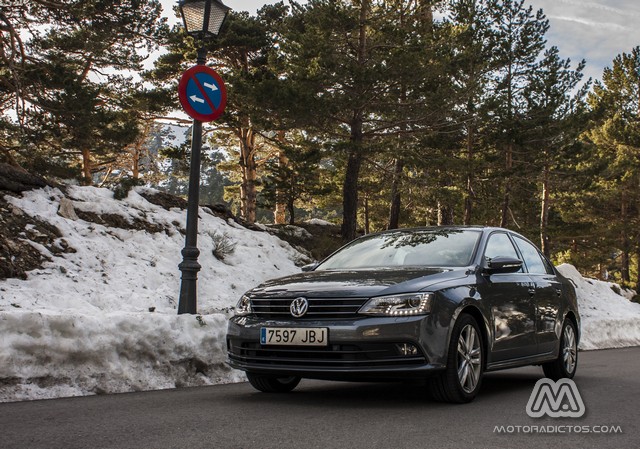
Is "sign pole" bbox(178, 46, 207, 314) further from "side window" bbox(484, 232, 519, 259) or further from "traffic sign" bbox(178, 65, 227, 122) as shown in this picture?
"side window" bbox(484, 232, 519, 259)

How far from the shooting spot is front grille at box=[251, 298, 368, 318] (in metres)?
5.52

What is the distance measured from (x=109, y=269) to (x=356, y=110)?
10125 millimetres

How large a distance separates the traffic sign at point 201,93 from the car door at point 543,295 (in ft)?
13.9

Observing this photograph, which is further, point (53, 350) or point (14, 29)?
point (14, 29)

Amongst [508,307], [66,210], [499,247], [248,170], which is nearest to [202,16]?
[499,247]

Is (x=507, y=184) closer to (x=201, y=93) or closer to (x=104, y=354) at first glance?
(x=201, y=93)

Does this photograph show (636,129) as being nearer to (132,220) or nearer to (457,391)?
(132,220)

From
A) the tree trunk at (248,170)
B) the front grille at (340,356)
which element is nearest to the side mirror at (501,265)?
the front grille at (340,356)

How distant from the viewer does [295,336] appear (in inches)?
222

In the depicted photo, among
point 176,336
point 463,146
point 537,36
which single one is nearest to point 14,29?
point 176,336

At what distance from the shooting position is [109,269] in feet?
41.2

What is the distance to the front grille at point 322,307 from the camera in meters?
5.52

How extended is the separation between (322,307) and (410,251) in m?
1.56

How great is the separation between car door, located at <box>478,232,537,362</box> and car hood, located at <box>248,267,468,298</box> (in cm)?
46
